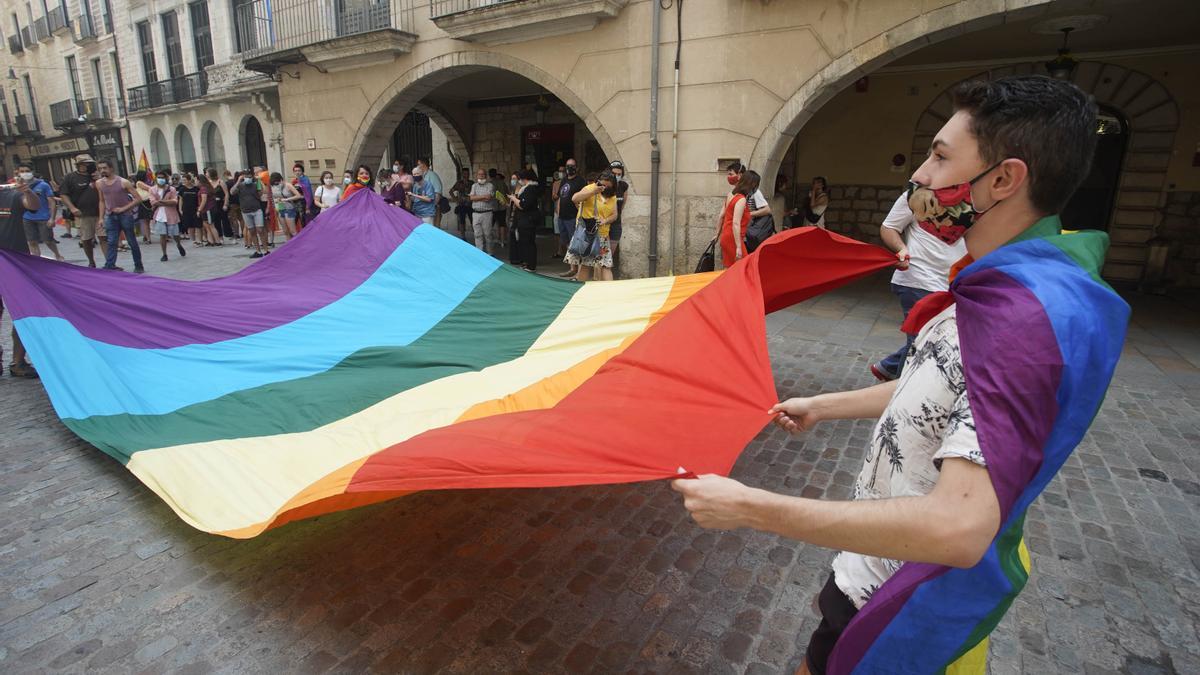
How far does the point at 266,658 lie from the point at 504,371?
5.32 feet

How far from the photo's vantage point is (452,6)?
10.7 m

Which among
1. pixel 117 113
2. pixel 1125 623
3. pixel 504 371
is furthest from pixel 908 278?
pixel 117 113

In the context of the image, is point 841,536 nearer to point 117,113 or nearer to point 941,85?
point 941,85

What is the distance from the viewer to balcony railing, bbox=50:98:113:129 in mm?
26188

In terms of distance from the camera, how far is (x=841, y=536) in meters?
1.04

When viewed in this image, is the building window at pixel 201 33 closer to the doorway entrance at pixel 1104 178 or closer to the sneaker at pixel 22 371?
the sneaker at pixel 22 371

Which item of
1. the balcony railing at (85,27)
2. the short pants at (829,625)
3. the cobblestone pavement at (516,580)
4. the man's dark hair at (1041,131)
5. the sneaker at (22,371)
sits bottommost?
the cobblestone pavement at (516,580)

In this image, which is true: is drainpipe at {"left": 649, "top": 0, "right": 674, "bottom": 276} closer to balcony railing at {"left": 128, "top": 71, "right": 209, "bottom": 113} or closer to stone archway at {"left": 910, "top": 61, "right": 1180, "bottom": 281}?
stone archway at {"left": 910, "top": 61, "right": 1180, "bottom": 281}

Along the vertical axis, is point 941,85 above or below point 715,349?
above

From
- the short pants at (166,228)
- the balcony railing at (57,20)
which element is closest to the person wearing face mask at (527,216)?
the short pants at (166,228)

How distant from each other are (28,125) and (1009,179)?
44260 mm

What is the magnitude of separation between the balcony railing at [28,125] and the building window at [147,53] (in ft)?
47.8

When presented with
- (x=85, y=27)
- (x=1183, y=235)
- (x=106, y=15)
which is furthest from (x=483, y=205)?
(x=85, y=27)

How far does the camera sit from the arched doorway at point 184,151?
2248 cm
